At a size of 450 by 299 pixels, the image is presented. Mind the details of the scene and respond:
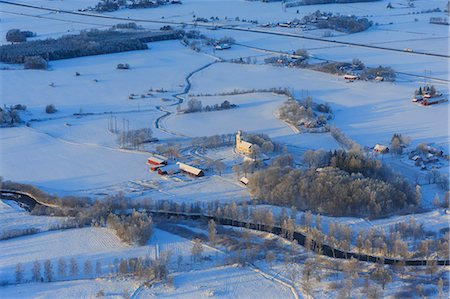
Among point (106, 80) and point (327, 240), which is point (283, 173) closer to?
point (327, 240)

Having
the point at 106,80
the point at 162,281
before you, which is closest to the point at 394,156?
the point at 162,281

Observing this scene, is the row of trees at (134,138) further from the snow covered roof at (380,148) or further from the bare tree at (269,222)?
the snow covered roof at (380,148)

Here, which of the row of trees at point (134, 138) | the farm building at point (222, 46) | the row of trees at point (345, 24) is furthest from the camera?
the row of trees at point (345, 24)

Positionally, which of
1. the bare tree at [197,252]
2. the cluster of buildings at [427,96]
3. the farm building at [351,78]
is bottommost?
the bare tree at [197,252]

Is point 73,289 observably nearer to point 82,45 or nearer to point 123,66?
point 123,66

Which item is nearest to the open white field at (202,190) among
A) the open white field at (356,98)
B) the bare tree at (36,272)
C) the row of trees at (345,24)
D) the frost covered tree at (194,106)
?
the bare tree at (36,272)

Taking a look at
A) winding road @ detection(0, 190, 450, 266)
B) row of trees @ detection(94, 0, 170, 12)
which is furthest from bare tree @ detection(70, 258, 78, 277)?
row of trees @ detection(94, 0, 170, 12)
